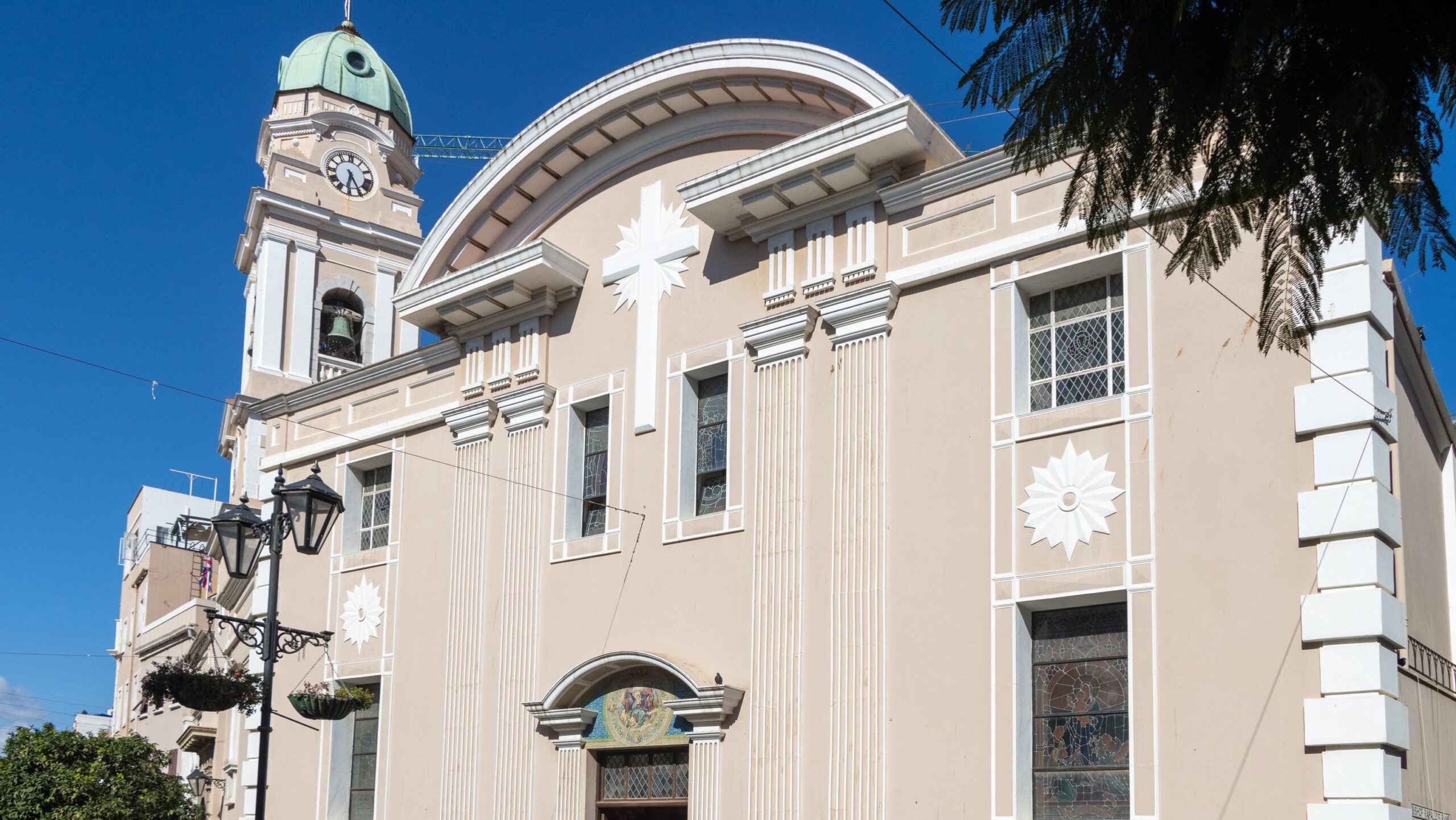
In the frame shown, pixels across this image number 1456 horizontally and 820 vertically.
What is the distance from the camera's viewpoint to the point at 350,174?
3042 centimetres

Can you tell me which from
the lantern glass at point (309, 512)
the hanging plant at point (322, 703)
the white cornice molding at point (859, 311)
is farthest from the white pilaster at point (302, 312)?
the lantern glass at point (309, 512)

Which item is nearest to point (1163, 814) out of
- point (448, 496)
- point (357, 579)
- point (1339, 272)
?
point (1339, 272)

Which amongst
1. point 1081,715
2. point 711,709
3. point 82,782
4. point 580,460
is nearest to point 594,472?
point 580,460

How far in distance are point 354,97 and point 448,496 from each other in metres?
15.5

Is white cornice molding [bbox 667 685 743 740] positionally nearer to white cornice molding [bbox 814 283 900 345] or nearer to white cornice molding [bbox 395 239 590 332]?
white cornice molding [bbox 814 283 900 345]

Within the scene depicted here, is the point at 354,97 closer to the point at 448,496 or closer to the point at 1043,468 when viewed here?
the point at 448,496

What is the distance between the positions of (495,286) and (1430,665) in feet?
34.0

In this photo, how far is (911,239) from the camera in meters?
14.5

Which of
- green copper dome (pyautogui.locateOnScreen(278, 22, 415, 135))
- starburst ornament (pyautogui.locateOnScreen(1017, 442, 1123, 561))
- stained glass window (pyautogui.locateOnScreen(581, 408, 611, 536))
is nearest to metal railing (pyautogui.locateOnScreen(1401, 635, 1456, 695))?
starburst ornament (pyautogui.locateOnScreen(1017, 442, 1123, 561))

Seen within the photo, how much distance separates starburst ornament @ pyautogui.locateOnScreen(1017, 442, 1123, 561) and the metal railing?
2445 millimetres

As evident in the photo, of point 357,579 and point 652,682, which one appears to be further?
point 357,579

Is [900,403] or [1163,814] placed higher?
[900,403]

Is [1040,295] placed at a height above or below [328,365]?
below

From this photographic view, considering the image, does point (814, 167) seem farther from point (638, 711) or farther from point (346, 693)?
point (346, 693)
